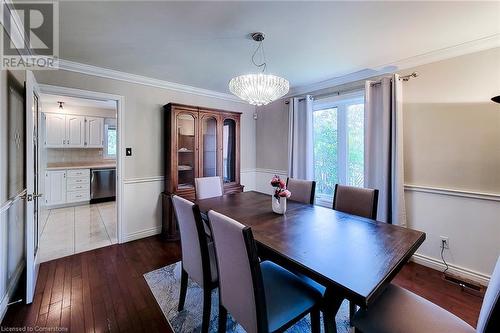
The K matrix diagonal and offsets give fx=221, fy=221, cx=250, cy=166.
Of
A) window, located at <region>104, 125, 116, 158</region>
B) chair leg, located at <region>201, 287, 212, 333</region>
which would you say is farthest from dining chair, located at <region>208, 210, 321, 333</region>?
window, located at <region>104, 125, 116, 158</region>

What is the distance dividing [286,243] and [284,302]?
31 cm

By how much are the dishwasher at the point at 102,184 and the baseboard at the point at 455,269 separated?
592 cm

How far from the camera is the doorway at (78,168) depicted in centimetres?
373

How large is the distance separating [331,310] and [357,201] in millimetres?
1101

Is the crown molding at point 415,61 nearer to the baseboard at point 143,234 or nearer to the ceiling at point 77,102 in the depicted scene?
the baseboard at point 143,234

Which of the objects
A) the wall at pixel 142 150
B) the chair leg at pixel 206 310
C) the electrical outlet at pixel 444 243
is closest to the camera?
the chair leg at pixel 206 310

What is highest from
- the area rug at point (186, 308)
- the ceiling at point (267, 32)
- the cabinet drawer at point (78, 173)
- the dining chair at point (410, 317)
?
the ceiling at point (267, 32)

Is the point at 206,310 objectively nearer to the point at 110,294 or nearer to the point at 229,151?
the point at 110,294

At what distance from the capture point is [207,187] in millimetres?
2713

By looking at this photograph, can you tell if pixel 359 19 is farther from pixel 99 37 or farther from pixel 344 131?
pixel 99 37

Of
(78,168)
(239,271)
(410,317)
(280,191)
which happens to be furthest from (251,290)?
(78,168)

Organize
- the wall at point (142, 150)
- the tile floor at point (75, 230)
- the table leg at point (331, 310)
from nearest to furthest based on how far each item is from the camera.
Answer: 1. the table leg at point (331, 310)
2. the tile floor at point (75, 230)
3. the wall at point (142, 150)

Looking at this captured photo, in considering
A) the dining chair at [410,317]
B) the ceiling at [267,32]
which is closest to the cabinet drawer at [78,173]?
the ceiling at [267,32]

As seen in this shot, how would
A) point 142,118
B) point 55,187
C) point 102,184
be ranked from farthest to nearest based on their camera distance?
point 102,184, point 55,187, point 142,118
